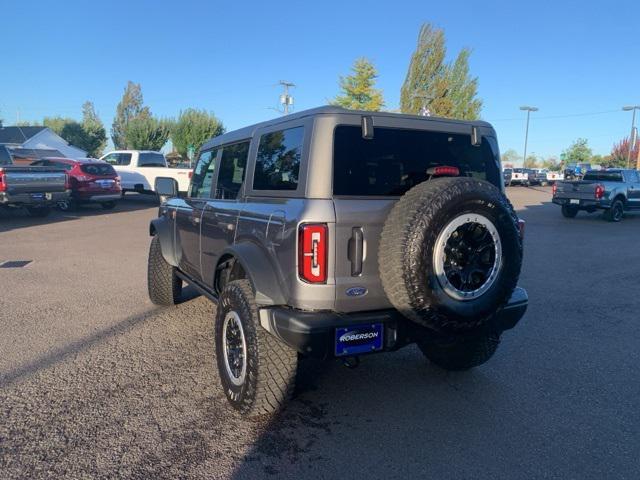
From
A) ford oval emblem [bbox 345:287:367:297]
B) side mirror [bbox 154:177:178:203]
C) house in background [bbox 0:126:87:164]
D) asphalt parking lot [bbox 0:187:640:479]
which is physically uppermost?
house in background [bbox 0:126:87:164]

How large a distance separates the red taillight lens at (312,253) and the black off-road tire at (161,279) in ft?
10.3

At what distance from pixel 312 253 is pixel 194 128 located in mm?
45730

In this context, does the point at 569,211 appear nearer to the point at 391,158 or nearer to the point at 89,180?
the point at 89,180

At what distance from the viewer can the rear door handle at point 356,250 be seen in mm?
2980

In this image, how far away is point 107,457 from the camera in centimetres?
288

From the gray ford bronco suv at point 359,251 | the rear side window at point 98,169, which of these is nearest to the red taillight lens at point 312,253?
the gray ford bronco suv at point 359,251

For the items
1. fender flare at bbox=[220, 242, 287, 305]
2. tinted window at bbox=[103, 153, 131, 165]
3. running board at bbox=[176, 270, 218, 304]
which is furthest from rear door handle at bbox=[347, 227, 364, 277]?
tinted window at bbox=[103, 153, 131, 165]

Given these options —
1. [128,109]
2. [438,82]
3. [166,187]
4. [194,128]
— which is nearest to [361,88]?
[438,82]

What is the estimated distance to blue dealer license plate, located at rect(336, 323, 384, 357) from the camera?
293 cm

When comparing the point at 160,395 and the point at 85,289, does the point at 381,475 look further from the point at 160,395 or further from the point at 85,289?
the point at 85,289

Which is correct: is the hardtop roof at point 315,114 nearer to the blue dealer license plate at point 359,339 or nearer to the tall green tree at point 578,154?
the blue dealer license plate at point 359,339

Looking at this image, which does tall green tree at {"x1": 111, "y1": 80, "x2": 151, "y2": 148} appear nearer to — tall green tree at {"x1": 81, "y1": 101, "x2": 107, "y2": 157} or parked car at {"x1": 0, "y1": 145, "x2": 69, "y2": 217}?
tall green tree at {"x1": 81, "y1": 101, "x2": 107, "y2": 157}

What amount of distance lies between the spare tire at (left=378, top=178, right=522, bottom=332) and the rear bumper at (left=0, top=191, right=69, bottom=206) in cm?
1244

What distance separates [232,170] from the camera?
434cm
